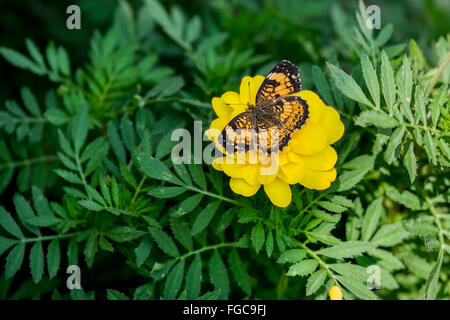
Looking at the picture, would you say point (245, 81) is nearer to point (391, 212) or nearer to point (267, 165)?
point (267, 165)

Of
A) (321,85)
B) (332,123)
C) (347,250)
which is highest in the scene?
(321,85)

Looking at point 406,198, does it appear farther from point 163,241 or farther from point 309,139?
point 163,241

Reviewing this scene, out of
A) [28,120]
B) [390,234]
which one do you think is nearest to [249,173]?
[390,234]

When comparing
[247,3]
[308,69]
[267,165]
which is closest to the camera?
[267,165]

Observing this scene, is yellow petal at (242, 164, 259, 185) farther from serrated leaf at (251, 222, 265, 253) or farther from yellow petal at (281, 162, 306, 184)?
serrated leaf at (251, 222, 265, 253)
